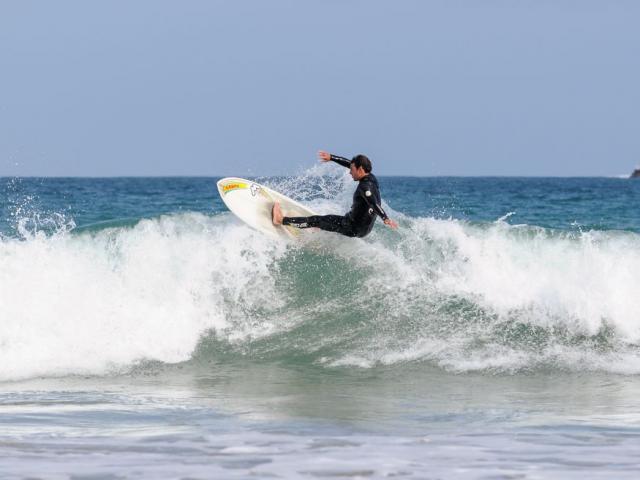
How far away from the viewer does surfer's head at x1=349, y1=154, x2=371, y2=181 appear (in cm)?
971

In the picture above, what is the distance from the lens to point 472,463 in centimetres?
517

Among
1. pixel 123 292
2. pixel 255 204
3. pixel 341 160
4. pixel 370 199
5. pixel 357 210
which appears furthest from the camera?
pixel 255 204

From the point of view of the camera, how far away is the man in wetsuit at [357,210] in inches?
382

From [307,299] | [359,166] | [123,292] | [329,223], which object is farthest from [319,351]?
[123,292]

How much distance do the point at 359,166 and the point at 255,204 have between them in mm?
1679

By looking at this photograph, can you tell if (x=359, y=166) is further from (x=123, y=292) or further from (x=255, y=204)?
(x=123, y=292)

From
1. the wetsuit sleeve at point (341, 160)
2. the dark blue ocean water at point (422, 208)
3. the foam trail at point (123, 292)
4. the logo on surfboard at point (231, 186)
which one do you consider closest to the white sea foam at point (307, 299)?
the foam trail at point (123, 292)

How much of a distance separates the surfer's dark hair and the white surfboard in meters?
1.27

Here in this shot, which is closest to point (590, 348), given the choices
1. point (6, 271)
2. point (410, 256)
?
point (410, 256)

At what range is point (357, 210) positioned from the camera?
9898mm

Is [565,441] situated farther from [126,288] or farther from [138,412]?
[126,288]

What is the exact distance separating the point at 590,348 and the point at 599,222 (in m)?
13.2

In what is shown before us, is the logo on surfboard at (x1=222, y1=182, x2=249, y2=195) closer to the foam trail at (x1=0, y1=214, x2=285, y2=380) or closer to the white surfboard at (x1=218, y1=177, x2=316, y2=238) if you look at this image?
the white surfboard at (x1=218, y1=177, x2=316, y2=238)

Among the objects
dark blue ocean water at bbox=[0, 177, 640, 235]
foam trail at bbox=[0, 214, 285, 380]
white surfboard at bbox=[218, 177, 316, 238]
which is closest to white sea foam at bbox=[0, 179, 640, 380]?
foam trail at bbox=[0, 214, 285, 380]
